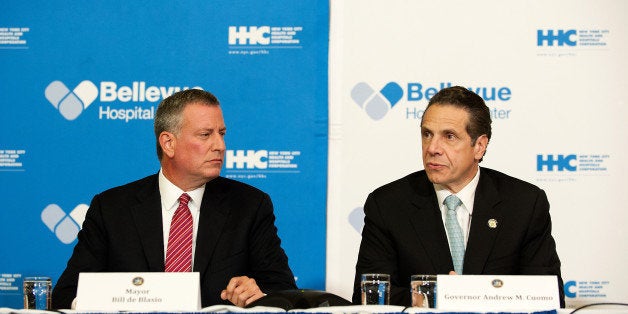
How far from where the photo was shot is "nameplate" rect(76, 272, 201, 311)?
2.26 m

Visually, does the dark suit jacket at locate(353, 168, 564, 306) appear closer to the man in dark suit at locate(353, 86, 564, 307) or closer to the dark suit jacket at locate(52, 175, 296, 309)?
the man in dark suit at locate(353, 86, 564, 307)

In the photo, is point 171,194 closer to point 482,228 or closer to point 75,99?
point 482,228

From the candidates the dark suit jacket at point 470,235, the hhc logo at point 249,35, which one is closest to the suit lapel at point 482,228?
the dark suit jacket at point 470,235

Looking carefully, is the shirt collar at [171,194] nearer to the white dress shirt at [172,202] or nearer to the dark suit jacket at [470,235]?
the white dress shirt at [172,202]

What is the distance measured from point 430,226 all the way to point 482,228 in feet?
0.66

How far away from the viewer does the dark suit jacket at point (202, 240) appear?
11.2 ft

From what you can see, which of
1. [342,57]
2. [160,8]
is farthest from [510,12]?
[160,8]

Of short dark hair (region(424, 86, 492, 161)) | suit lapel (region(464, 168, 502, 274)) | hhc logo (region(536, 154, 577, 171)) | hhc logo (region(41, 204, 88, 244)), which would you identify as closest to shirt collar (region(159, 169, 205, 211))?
short dark hair (region(424, 86, 492, 161))

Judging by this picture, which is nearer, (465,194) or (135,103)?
(465,194)

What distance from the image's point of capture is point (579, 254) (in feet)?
15.2

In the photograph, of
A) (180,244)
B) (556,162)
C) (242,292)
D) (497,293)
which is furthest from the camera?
(556,162)

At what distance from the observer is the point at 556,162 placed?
4680 millimetres

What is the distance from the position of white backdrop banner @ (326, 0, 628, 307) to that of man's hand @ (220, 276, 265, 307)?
68.5 inches

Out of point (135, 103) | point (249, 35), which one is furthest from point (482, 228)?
point (135, 103)
